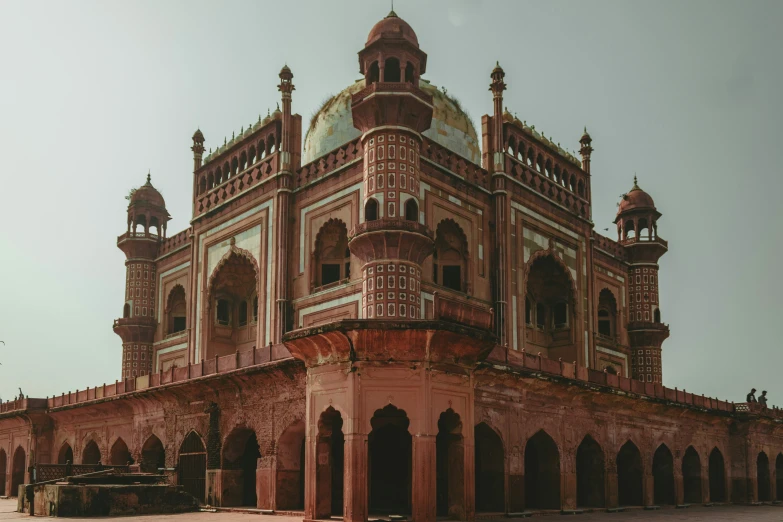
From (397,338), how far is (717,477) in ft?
61.7

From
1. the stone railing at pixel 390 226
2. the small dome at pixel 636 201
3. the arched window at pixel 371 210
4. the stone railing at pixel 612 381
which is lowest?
the stone railing at pixel 612 381

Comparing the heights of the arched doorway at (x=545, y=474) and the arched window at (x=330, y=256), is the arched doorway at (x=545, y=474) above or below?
below

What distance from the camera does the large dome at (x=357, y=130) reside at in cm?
2911

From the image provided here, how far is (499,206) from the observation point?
27.7 metres

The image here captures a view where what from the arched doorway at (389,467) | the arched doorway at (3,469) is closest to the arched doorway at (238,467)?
the arched doorway at (389,467)

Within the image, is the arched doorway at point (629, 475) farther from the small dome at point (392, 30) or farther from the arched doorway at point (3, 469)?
the arched doorway at point (3, 469)

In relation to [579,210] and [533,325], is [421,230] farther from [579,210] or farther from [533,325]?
[579,210]

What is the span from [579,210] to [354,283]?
11036mm

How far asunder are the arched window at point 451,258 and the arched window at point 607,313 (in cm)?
1016

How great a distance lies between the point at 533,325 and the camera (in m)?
29.9

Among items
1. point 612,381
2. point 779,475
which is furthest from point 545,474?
point 779,475

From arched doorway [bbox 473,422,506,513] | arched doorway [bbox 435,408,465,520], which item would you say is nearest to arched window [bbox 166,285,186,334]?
arched doorway [bbox 473,422,506,513]

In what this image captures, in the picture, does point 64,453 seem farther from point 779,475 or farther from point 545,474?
point 779,475

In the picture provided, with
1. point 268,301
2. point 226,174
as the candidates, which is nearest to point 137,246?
point 226,174
